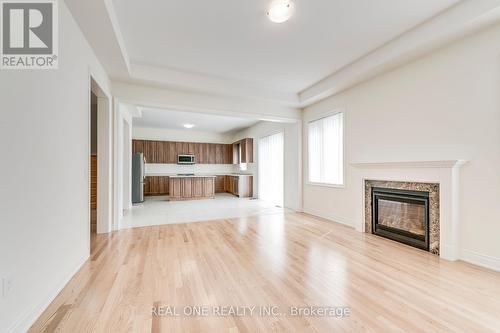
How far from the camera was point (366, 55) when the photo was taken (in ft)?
11.5

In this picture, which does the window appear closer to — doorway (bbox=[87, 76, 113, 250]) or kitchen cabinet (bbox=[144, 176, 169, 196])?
doorway (bbox=[87, 76, 113, 250])

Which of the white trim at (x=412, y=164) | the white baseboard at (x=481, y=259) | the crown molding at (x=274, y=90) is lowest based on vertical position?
the white baseboard at (x=481, y=259)

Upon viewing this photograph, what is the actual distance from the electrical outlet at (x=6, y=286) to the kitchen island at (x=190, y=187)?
20.7ft

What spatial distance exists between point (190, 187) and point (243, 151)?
103 inches

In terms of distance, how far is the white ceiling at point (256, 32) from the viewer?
2.46 m

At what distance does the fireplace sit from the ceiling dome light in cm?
302

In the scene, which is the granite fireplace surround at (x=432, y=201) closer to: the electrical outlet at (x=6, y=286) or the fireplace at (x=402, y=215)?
the fireplace at (x=402, y=215)

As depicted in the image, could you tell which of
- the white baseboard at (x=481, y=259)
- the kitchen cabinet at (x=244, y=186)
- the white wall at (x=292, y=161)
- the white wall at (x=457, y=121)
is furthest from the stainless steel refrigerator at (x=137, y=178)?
the white baseboard at (x=481, y=259)

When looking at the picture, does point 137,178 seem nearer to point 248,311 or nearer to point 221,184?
point 221,184

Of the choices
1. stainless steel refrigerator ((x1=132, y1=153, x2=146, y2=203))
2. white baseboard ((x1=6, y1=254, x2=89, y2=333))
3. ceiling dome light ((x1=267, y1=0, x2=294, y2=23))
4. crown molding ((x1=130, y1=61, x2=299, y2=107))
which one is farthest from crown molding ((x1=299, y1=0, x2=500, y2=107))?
stainless steel refrigerator ((x1=132, y1=153, x2=146, y2=203))

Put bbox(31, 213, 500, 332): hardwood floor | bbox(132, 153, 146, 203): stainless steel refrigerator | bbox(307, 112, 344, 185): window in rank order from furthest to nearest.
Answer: bbox(132, 153, 146, 203): stainless steel refrigerator
bbox(307, 112, 344, 185): window
bbox(31, 213, 500, 332): hardwood floor

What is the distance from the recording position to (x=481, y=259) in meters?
2.54

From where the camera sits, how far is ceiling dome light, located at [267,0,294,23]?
2.39m

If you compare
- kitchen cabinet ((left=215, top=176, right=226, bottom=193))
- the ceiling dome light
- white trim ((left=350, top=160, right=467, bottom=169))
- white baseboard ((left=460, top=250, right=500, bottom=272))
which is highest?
the ceiling dome light
